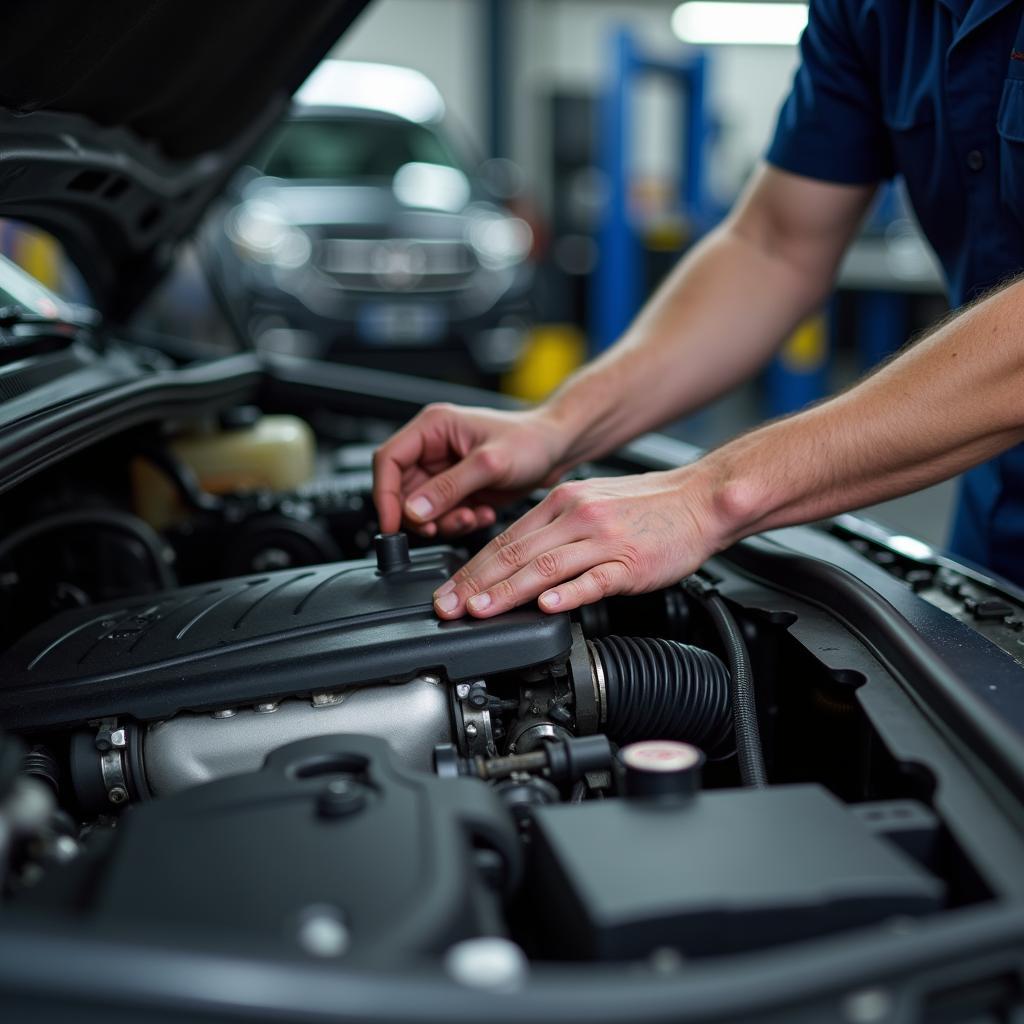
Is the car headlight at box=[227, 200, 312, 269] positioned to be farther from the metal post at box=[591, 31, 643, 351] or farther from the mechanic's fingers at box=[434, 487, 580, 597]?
the mechanic's fingers at box=[434, 487, 580, 597]

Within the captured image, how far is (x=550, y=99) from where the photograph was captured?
435 inches

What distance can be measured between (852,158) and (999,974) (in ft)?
3.67

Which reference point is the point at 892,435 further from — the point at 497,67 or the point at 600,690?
the point at 497,67

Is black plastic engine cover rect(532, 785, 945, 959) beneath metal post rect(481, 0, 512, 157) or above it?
beneath

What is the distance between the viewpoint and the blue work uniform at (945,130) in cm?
117

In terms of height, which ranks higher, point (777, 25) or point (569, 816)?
point (777, 25)

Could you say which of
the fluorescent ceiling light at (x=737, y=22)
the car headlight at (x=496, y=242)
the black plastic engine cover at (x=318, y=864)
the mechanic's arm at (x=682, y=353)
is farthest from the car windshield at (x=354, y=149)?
the fluorescent ceiling light at (x=737, y=22)

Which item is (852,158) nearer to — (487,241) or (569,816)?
(569,816)

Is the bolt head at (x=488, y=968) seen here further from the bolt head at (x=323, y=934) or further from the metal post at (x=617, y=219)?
the metal post at (x=617, y=219)

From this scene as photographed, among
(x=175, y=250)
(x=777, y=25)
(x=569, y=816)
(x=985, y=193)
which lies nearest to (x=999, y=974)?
(x=569, y=816)

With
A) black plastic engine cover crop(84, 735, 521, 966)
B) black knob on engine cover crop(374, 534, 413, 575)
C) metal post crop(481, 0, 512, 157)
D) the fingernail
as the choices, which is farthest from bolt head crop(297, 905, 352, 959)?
metal post crop(481, 0, 512, 157)

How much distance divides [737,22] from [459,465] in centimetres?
1147

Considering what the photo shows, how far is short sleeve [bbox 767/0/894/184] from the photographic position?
1355 mm

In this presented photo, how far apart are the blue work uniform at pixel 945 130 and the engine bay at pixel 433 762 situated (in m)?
0.44
